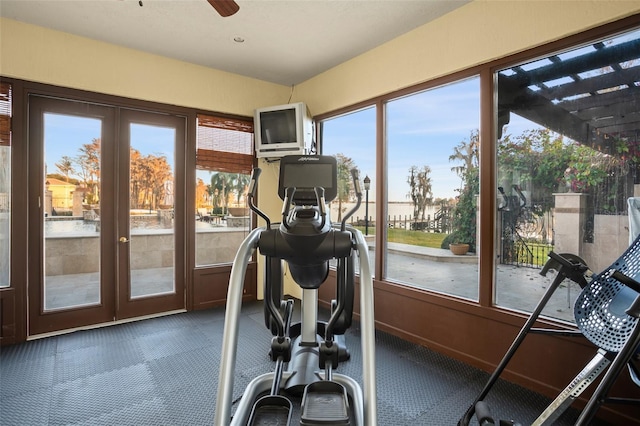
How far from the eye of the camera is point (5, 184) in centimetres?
313

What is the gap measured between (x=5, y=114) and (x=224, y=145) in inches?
81.7

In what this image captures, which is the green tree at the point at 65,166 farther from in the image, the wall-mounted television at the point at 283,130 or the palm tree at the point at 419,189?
the palm tree at the point at 419,189

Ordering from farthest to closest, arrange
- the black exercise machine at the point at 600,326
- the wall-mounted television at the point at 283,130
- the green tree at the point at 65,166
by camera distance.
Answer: the wall-mounted television at the point at 283,130 → the green tree at the point at 65,166 → the black exercise machine at the point at 600,326

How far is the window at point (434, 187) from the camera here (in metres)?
2.94

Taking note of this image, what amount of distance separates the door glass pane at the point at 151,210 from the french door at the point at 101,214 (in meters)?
0.01

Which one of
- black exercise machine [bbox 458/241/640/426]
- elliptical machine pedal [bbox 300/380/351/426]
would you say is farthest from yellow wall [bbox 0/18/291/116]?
black exercise machine [bbox 458/241/640/426]

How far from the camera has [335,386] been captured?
70.7 inches

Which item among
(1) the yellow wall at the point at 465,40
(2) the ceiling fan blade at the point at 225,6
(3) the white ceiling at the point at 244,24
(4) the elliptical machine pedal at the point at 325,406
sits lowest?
(4) the elliptical machine pedal at the point at 325,406

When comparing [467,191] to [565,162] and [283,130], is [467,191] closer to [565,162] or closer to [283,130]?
[565,162]

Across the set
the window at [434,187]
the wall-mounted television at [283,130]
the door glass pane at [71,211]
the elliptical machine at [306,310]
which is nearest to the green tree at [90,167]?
the door glass pane at [71,211]

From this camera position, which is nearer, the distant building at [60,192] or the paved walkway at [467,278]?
the paved walkway at [467,278]

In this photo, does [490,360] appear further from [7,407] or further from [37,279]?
[37,279]

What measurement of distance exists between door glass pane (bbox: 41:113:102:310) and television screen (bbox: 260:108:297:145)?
1.79 m

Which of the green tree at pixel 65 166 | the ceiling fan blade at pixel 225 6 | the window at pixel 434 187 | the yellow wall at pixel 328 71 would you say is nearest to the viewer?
the ceiling fan blade at pixel 225 6
